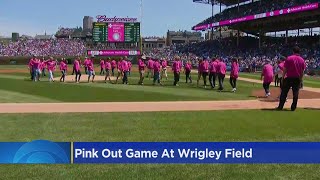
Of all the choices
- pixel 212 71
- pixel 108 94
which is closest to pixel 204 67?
pixel 212 71

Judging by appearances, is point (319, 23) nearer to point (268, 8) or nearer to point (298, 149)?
point (268, 8)

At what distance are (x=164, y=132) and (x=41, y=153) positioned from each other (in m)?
3.70

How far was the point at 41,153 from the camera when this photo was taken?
206 inches

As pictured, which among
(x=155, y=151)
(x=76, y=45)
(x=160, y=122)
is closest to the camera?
(x=155, y=151)

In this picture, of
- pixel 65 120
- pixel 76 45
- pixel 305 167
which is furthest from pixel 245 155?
pixel 76 45

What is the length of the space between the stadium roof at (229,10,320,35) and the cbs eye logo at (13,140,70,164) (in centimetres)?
4940

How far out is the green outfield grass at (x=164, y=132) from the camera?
5.95 meters

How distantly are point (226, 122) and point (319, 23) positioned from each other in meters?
50.7

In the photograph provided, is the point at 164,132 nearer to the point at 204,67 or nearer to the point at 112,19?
the point at 204,67

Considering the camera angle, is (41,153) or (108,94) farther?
(108,94)

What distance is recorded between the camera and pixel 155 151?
16.9 feet

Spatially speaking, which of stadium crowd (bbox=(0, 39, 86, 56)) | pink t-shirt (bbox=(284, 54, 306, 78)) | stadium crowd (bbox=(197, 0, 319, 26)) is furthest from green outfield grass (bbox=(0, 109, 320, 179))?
stadium crowd (bbox=(0, 39, 86, 56))

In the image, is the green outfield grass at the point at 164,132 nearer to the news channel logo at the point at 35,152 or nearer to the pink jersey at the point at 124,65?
the news channel logo at the point at 35,152

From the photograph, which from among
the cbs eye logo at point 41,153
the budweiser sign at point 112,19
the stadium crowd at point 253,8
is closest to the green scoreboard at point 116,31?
the budweiser sign at point 112,19
